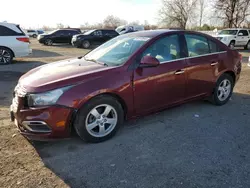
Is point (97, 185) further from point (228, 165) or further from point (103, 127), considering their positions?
point (228, 165)

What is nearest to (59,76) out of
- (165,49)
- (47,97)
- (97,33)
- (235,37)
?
(47,97)

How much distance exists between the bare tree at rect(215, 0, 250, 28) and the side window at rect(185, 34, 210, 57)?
29454 mm

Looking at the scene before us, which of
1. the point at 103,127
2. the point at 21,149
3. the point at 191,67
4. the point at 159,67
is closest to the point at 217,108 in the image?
the point at 191,67

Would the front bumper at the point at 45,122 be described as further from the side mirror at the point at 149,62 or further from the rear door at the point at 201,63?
the rear door at the point at 201,63

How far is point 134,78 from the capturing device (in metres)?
3.47

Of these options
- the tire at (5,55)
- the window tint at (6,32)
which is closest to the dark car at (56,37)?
the window tint at (6,32)

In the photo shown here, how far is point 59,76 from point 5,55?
8.28 metres

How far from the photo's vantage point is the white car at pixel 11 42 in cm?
988

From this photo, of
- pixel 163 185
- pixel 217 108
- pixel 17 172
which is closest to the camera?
pixel 163 185

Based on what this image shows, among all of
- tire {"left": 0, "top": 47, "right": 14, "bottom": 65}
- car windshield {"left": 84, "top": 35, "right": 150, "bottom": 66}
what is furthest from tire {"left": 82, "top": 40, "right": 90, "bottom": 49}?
car windshield {"left": 84, "top": 35, "right": 150, "bottom": 66}

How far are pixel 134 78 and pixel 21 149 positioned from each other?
191cm

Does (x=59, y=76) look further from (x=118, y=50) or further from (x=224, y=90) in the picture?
(x=224, y=90)

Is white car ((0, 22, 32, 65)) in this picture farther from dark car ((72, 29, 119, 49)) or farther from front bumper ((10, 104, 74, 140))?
dark car ((72, 29, 119, 49))

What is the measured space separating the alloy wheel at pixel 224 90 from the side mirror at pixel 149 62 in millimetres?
2007
